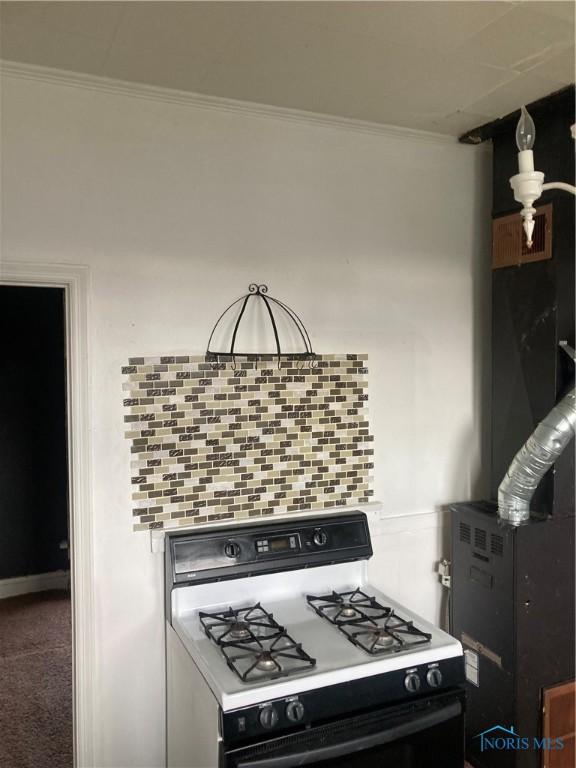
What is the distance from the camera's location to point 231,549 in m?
1.98

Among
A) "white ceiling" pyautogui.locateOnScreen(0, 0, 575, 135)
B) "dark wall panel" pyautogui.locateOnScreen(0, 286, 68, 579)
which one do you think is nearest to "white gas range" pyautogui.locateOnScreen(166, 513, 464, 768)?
"white ceiling" pyautogui.locateOnScreen(0, 0, 575, 135)

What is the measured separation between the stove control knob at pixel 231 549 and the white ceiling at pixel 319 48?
4.62 feet

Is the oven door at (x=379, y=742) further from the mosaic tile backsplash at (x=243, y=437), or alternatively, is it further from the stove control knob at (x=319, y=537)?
the mosaic tile backsplash at (x=243, y=437)

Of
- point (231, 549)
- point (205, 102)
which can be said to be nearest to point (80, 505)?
point (231, 549)

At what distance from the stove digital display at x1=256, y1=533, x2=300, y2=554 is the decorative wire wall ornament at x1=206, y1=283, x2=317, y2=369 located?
1.87ft

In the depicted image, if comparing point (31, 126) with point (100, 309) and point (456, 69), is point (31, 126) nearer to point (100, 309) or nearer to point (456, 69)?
point (100, 309)

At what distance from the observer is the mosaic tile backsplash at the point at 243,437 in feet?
6.39

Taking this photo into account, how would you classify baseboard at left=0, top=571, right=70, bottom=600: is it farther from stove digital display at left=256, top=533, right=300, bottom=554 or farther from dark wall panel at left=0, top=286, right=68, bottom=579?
stove digital display at left=256, top=533, right=300, bottom=554

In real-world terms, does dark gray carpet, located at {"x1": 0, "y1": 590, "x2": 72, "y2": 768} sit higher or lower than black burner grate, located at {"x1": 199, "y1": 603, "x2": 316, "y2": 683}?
lower

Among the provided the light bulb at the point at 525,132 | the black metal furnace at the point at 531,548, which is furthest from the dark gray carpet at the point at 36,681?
the light bulb at the point at 525,132

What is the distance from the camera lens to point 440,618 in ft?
8.07

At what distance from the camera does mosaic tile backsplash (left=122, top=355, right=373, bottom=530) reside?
195 cm

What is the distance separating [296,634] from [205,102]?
1646 mm

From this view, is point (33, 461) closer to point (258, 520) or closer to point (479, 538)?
point (258, 520)
